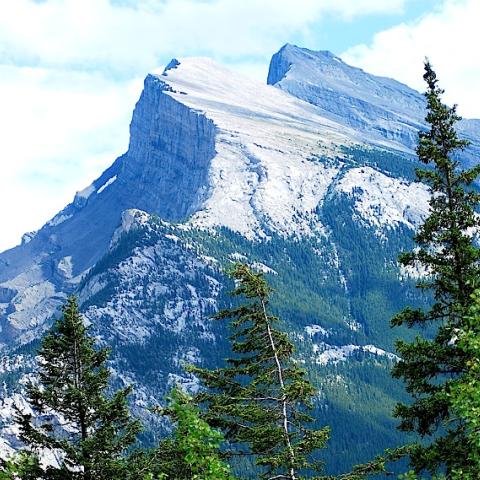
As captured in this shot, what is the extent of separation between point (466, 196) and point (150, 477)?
19354 mm

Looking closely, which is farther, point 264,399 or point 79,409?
point 79,409

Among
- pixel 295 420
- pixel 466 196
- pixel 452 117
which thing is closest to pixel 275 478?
pixel 295 420

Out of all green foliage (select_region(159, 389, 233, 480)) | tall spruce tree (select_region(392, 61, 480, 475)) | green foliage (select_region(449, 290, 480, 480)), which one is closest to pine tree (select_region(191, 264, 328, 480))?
tall spruce tree (select_region(392, 61, 480, 475))

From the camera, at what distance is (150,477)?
78.2 ft

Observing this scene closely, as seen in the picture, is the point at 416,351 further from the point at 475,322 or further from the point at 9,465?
the point at 9,465

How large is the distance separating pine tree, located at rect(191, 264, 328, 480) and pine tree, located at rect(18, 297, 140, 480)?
578 cm

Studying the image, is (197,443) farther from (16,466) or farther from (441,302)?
(441,302)

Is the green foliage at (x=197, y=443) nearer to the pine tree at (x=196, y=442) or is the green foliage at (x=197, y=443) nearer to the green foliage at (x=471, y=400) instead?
the pine tree at (x=196, y=442)

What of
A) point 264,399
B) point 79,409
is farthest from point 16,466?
point 79,409

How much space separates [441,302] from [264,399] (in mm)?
8696

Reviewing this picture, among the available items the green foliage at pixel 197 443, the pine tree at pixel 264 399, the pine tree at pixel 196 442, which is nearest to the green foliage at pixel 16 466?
the pine tree at pixel 196 442

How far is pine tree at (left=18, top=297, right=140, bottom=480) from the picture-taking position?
120 feet

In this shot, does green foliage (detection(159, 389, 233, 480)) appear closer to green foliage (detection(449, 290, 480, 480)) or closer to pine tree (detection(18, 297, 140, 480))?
green foliage (detection(449, 290, 480, 480))

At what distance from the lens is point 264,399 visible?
33.2m
